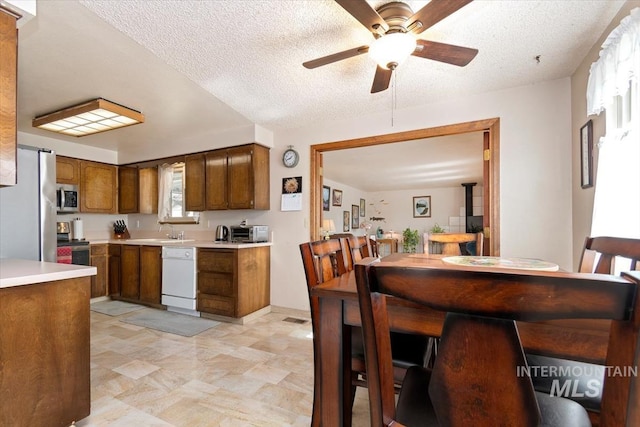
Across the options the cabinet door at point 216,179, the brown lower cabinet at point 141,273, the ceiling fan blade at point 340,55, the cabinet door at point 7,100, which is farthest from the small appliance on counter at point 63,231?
the ceiling fan blade at point 340,55

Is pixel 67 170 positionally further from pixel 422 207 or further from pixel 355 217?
pixel 422 207

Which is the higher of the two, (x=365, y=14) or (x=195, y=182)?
(x=365, y=14)

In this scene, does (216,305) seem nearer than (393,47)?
No

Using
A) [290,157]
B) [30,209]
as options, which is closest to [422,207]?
[290,157]

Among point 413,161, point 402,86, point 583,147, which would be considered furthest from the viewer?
point 413,161

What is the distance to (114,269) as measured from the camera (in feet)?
13.7

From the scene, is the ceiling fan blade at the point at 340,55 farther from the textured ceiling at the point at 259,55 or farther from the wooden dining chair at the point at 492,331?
the wooden dining chair at the point at 492,331

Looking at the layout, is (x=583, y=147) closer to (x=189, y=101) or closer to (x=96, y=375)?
(x=189, y=101)

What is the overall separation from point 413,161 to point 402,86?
2757mm

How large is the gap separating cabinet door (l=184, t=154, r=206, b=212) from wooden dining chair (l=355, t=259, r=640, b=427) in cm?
364

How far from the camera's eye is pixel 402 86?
2.65 metres

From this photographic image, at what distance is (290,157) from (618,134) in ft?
9.36

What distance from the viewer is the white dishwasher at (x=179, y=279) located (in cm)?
349

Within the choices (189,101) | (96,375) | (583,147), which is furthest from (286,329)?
(583,147)
